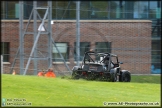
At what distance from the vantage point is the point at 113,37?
3192cm

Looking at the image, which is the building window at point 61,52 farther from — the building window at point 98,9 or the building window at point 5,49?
the building window at point 5,49

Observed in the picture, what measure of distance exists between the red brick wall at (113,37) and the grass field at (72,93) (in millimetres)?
15154

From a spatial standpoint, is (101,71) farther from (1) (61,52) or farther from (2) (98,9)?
(2) (98,9)

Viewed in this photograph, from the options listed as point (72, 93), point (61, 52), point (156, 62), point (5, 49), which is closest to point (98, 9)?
point (61, 52)

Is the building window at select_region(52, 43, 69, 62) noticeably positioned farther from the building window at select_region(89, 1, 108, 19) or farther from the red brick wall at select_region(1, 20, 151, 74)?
the building window at select_region(89, 1, 108, 19)

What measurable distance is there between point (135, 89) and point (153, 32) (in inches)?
754

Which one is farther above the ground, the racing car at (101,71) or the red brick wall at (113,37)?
the red brick wall at (113,37)

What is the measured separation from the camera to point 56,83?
15375 mm

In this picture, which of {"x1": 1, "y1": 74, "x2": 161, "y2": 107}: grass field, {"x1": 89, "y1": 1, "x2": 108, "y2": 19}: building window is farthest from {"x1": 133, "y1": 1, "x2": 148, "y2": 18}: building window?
{"x1": 1, "y1": 74, "x2": 161, "y2": 107}: grass field

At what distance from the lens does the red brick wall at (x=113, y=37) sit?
31.2 meters

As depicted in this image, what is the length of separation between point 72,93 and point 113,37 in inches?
743

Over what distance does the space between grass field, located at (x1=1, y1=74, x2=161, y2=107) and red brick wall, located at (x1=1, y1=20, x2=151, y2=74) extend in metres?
15.2

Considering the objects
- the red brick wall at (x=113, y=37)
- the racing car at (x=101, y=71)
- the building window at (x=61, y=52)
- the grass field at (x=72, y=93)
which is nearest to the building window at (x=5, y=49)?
the red brick wall at (x=113, y=37)

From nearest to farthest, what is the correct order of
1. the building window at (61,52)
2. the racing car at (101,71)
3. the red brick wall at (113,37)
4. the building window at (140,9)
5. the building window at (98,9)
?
1. the racing car at (101,71)
2. the red brick wall at (113,37)
3. the building window at (61,52)
4. the building window at (98,9)
5. the building window at (140,9)
